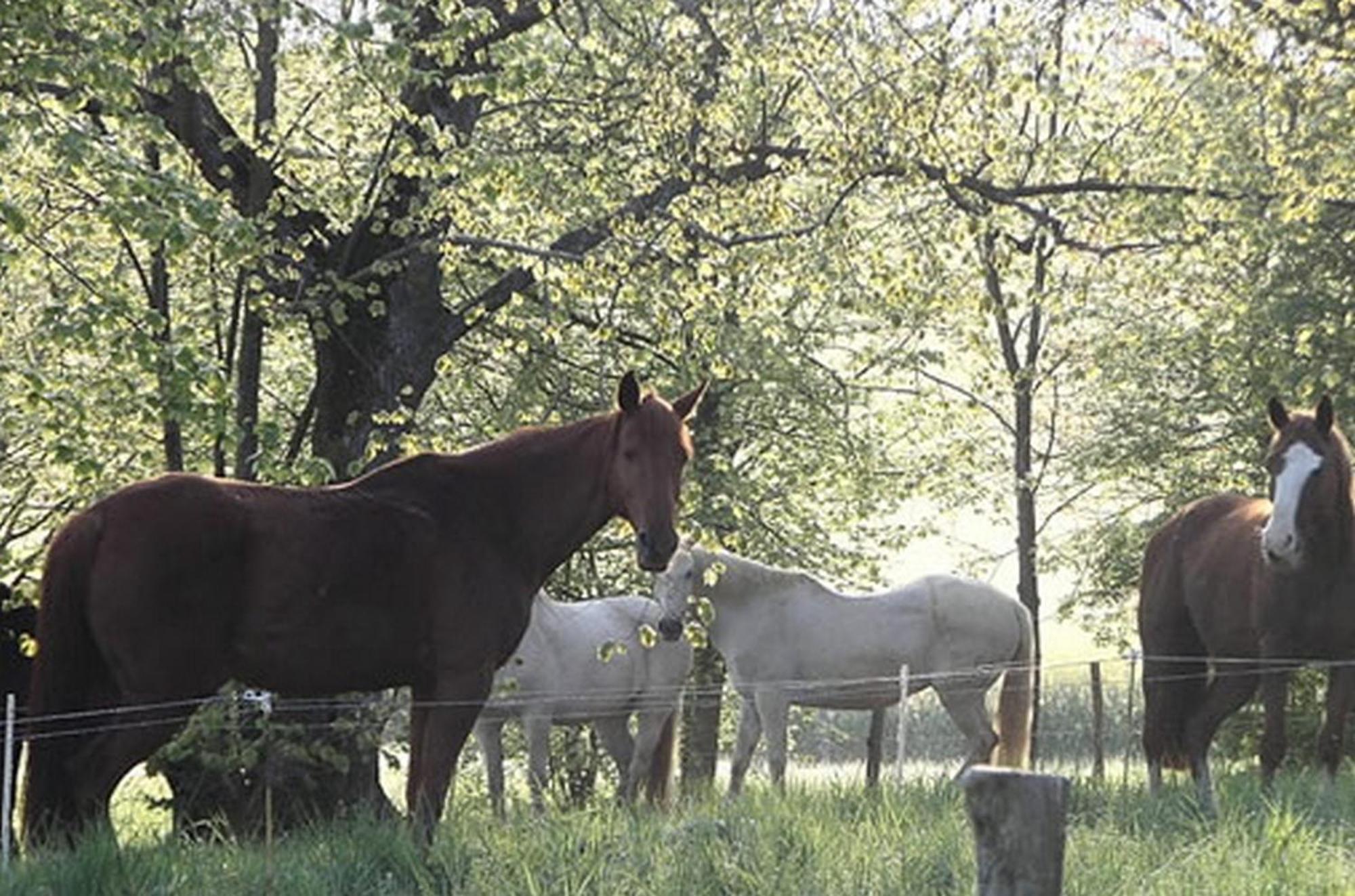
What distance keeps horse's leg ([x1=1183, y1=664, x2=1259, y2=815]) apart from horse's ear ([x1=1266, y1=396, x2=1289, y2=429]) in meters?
1.63

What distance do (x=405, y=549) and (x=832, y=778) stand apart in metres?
3.57

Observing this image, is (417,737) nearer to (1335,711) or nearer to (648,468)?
(648,468)

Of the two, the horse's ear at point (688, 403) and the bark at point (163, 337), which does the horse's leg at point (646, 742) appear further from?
the horse's ear at point (688, 403)

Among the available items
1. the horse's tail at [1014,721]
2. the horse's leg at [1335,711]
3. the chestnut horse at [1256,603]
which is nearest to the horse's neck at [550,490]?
the chestnut horse at [1256,603]

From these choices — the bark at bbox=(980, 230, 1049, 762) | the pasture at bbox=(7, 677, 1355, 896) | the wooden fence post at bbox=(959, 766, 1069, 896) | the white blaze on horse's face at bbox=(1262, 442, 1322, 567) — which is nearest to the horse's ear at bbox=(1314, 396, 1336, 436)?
the white blaze on horse's face at bbox=(1262, 442, 1322, 567)

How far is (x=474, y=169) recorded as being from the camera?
1239 centimetres

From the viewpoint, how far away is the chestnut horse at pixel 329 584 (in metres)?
8.66

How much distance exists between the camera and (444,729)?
910 centimetres

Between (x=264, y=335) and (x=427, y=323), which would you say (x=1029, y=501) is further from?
(x=427, y=323)

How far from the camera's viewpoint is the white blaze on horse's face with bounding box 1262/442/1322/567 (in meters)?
11.6

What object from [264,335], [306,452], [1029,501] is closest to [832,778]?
[306,452]

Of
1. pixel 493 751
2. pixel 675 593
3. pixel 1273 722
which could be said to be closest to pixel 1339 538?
pixel 1273 722

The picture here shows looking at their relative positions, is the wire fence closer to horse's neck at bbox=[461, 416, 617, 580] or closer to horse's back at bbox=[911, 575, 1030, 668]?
→ horse's back at bbox=[911, 575, 1030, 668]

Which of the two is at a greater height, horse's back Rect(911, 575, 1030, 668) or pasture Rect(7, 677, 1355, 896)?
horse's back Rect(911, 575, 1030, 668)
